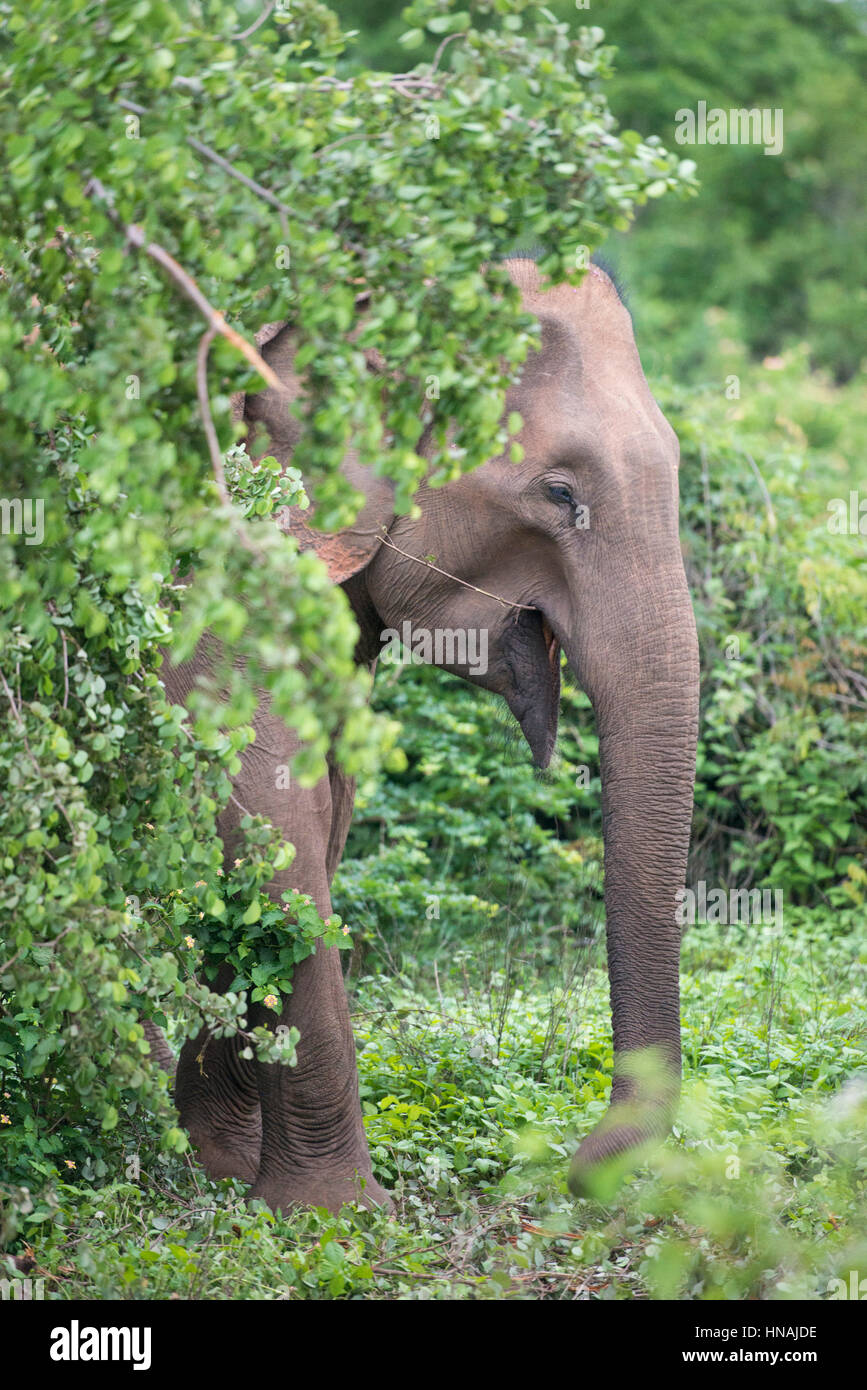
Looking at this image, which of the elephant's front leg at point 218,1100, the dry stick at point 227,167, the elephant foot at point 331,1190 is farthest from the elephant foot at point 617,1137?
the dry stick at point 227,167

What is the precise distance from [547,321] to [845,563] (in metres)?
4.37

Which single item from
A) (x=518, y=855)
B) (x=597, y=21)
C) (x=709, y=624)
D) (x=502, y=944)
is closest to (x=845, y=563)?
(x=709, y=624)

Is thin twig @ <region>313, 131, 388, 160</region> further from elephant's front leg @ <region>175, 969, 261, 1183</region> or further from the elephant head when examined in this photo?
elephant's front leg @ <region>175, 969, 261, 1183</region>

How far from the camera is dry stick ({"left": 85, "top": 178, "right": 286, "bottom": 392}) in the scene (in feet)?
8.80

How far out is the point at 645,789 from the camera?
14.9ft

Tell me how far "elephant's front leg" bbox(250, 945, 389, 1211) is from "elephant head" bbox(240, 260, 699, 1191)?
0.73 metres

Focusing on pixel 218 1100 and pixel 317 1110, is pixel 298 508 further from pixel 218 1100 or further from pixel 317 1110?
pixel 218 1100

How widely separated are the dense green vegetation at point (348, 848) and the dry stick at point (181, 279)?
3 centimetres

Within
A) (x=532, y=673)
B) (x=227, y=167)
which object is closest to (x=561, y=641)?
(x=532, y=673)

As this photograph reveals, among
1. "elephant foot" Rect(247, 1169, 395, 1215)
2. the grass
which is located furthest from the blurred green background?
"elephant foot" Rect(247, 1169, 395, 1215)

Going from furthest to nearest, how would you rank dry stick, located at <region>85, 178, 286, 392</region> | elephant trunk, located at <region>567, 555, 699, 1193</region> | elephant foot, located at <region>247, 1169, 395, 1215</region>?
1. elephant foot, located at <region>247, 1169, 395, 1215</region>
2. elephant trunk, located at <region>567, 555, 699, 1193</region>
3. dry stick, located at <region>85, 178, 286, 392</region>

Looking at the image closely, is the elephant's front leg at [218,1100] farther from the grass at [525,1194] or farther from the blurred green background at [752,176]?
the blurred green background at [752,176]

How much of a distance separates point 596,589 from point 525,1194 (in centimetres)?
169

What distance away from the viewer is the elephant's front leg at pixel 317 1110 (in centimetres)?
464
